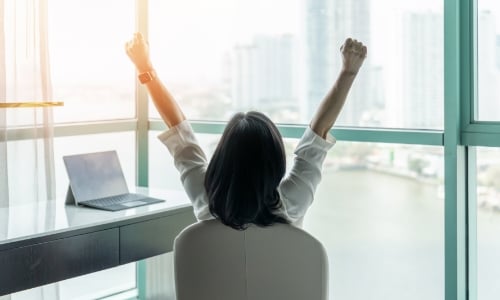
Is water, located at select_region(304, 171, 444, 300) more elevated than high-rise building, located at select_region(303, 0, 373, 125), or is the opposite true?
high-rise building, located at select_region(303, 0, 373, 125)

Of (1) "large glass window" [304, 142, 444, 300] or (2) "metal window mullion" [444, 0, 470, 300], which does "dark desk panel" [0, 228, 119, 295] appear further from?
(2) "metal window mullion" [444, 0, 470, 300]

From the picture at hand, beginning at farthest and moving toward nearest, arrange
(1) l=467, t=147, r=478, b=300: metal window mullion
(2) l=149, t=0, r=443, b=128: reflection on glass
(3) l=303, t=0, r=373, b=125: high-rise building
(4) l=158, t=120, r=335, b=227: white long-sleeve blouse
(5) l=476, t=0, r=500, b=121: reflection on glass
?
(3) l=303, t=0, r=373, b=125: high-rise building < (2) l=149, t=0, r=443, b=128: reflection on glass < (1) l=467, t=147, r=478, b=300: metal window mullion < (5) l=476, t=0, r=500, b=121: reflection on glass < (4) l=158, t=120, r=335, b=227: white long-sleeve blouse

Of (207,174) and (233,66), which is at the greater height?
(233,66)

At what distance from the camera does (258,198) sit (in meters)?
1.70

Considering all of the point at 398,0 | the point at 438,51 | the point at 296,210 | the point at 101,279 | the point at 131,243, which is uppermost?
the point at 398,0

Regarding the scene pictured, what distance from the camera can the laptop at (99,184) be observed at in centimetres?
282

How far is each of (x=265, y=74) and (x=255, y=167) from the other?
1.60 m

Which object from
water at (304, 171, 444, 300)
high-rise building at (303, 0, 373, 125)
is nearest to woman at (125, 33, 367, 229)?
high-rise building at (303, 0, 373, 125)

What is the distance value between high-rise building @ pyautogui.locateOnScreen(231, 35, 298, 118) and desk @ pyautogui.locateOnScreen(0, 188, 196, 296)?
638 mm

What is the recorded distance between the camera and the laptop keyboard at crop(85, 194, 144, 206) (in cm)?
282

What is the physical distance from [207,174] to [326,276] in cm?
40

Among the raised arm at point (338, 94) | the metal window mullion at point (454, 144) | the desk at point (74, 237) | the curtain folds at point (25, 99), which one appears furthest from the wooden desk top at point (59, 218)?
the metal window mullion at point (454, 144)

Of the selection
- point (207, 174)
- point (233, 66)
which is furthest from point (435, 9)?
point (207, 174)

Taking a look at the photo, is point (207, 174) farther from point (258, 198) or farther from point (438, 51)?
point (438, 51)
